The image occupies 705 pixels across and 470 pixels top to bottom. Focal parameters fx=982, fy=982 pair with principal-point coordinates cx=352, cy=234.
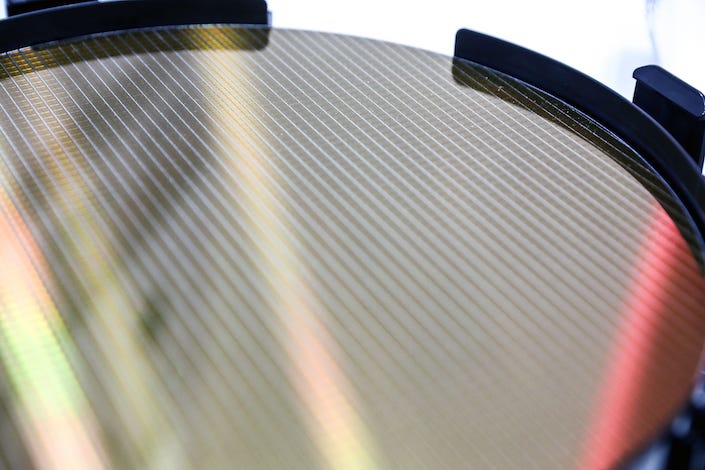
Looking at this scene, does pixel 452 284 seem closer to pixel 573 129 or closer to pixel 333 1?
pixel 573 129

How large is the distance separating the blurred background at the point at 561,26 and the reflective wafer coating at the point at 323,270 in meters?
0.97

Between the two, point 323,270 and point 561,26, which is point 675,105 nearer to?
point 323,270

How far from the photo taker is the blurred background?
2324 mm

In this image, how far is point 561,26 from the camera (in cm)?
246

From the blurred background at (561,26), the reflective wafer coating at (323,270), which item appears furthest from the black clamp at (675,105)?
the blurred background at (561,26)

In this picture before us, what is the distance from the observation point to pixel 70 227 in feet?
3.74

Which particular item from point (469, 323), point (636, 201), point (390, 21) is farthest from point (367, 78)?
point (390, 21)

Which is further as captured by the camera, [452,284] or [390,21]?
[390,21]

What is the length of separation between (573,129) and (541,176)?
13cm

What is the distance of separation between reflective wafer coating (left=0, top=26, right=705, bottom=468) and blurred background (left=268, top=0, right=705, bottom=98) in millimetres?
970

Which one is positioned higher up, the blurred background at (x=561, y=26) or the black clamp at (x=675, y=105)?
the blurred background at (x=561, y=26)

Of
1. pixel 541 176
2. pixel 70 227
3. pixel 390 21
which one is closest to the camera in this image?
pixel 70 227

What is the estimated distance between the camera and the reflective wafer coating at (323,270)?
35.6 inches

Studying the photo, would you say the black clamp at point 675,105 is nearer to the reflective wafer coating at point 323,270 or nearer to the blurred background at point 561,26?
the reflective wafer coating at point 323,270
